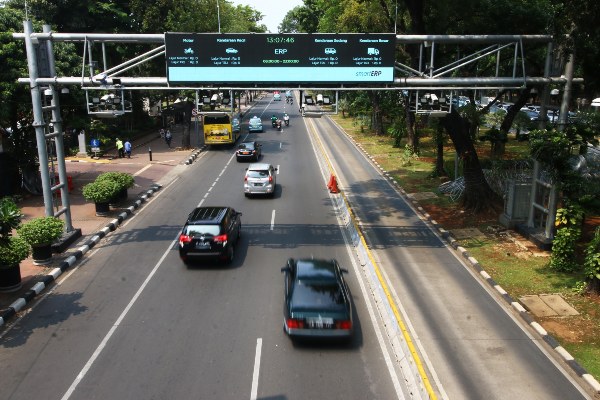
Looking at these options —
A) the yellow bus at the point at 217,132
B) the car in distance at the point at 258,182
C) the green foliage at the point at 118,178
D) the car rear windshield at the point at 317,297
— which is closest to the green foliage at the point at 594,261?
the car rear windshield at the point at 317,297

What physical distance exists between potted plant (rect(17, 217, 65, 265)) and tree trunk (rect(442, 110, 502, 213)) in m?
17.2

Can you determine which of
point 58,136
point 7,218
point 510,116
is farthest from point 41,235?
point 510,116

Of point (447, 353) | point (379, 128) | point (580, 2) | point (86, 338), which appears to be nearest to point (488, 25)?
point (580, 2)

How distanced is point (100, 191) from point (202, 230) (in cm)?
830

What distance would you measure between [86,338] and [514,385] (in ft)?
32.6

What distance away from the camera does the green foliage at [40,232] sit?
16625mm

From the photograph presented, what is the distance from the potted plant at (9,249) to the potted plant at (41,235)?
5.67 ft

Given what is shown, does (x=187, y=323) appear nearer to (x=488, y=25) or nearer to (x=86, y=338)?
(x=86, y=338)

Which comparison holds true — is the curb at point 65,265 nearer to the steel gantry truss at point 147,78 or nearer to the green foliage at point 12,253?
the green foliage at point 12,253

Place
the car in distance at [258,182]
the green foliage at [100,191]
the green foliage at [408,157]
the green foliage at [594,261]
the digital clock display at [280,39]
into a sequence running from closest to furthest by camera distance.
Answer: the green foliage at [594,261] < the digital clock display at [280,39] < the green foliage at [100,191] < the car in distance at [258,182] < the green foliage at [408,157]

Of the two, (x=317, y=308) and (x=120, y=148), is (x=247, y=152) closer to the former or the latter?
(x=120, y=148)

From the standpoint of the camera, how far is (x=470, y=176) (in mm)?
23562

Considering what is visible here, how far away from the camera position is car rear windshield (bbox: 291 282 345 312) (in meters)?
11.5

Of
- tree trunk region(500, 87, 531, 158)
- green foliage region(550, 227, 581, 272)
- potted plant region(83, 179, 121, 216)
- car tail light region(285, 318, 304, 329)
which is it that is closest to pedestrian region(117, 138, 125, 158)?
potted plant region(83, 179, 121, 216)
